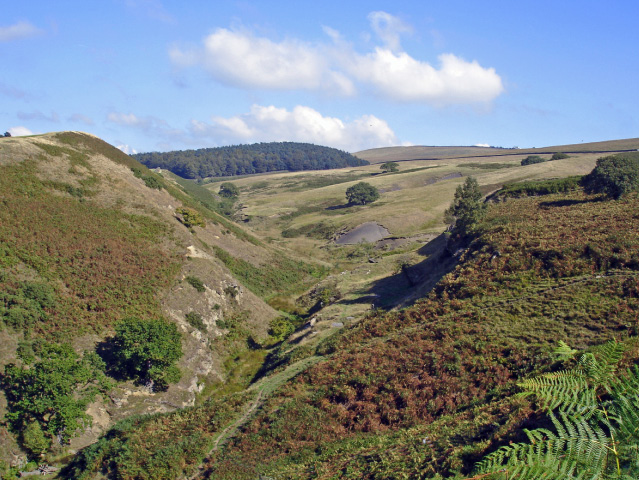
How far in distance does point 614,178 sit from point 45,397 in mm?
53291

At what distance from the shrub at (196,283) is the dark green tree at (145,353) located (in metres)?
9.66

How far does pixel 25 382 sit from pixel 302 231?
253 ft

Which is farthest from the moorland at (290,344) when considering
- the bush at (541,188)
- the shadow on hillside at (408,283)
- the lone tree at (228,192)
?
the lone tree at (228,192)

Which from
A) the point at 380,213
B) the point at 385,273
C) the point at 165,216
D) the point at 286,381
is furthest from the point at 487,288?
the point at 380,213

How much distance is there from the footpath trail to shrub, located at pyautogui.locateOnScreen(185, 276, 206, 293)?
1449 centimetres

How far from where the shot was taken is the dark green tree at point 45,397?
22.5 meters

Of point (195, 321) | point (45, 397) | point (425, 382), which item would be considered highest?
point (425, 382)

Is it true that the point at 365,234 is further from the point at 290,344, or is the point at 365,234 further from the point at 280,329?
the point at 290,344

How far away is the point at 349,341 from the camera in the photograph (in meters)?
29.2

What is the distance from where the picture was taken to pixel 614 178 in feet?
146

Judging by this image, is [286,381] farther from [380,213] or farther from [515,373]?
[380,213]

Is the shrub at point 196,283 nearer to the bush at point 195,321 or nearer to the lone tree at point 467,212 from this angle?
the bush at point 195,321

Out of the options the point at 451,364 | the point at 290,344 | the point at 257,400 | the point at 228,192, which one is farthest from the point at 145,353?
the point at 228,192

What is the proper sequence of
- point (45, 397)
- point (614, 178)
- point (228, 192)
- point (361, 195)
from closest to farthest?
point (45, 397), point (614, 178), point (361, 195), point (228, 192)
